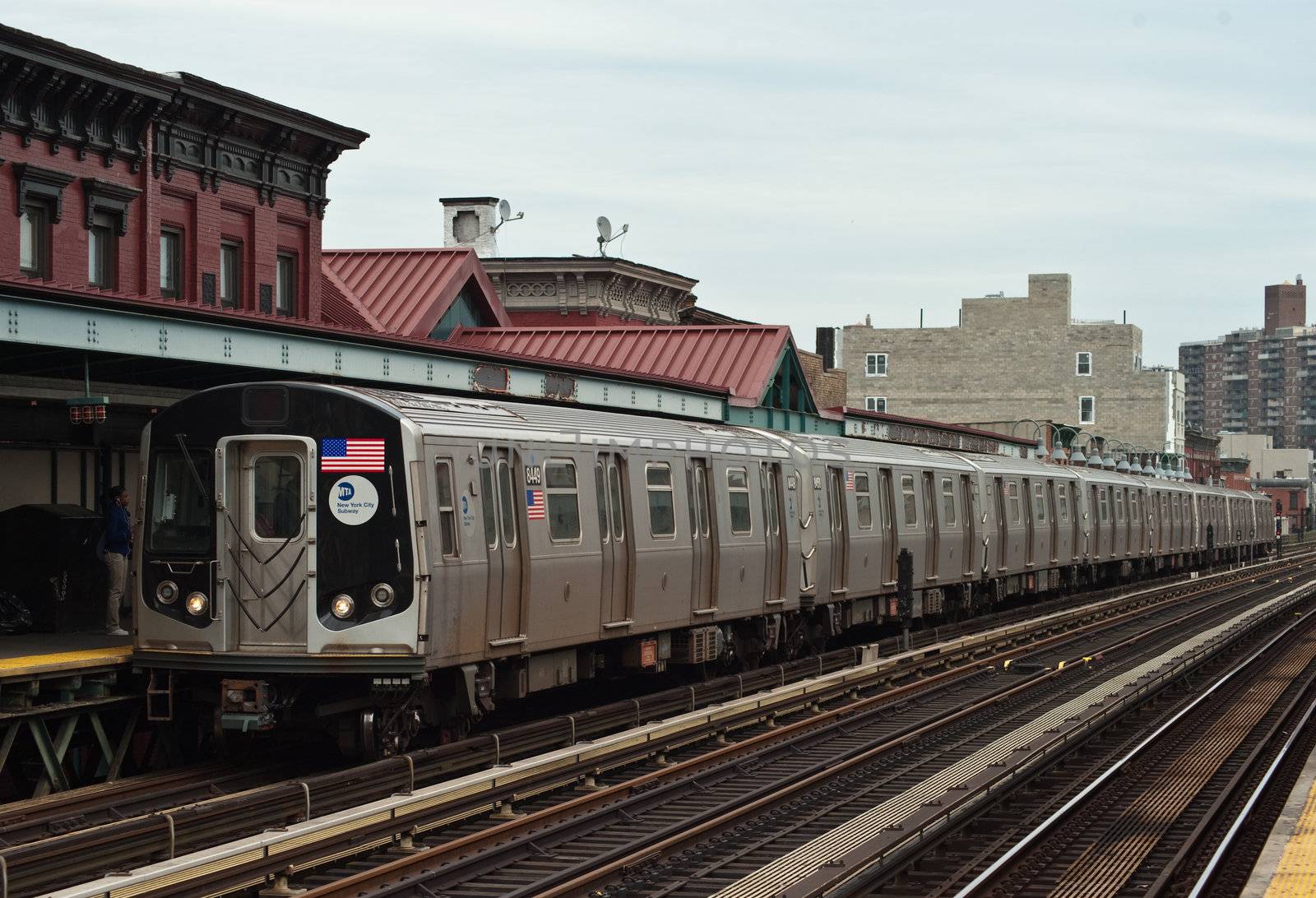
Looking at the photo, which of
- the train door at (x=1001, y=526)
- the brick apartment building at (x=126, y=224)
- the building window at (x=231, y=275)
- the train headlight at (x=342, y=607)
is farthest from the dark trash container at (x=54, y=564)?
the train door at (x=1001, y=526)

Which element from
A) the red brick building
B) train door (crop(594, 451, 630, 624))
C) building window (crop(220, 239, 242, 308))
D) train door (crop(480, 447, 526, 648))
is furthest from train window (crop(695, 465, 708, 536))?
building window (crop(220, 239, 242, 308))

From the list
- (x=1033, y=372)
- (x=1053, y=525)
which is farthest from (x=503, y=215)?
(x=1033, y=372)

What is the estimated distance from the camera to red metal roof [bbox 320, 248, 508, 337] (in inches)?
1304

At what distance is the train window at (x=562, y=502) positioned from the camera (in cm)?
1510

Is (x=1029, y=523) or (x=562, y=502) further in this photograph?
(x=1029, y=523)

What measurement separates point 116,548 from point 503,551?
356 cm

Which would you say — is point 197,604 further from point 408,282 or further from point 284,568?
point 408,282

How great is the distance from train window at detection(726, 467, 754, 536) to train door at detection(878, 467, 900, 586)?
214 inches

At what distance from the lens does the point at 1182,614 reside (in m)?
36.0

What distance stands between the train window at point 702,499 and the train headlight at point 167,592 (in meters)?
6.38

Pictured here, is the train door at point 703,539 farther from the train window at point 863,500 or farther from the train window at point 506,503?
the train window at point 863,500

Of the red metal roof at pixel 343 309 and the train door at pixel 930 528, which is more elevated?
the red metal roof at pixel 343 309

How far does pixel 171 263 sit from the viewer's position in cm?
2588

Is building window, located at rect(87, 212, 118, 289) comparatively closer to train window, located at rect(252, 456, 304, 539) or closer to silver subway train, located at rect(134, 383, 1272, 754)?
silver subway train, located at rect(134, 383, 1272, 754)
